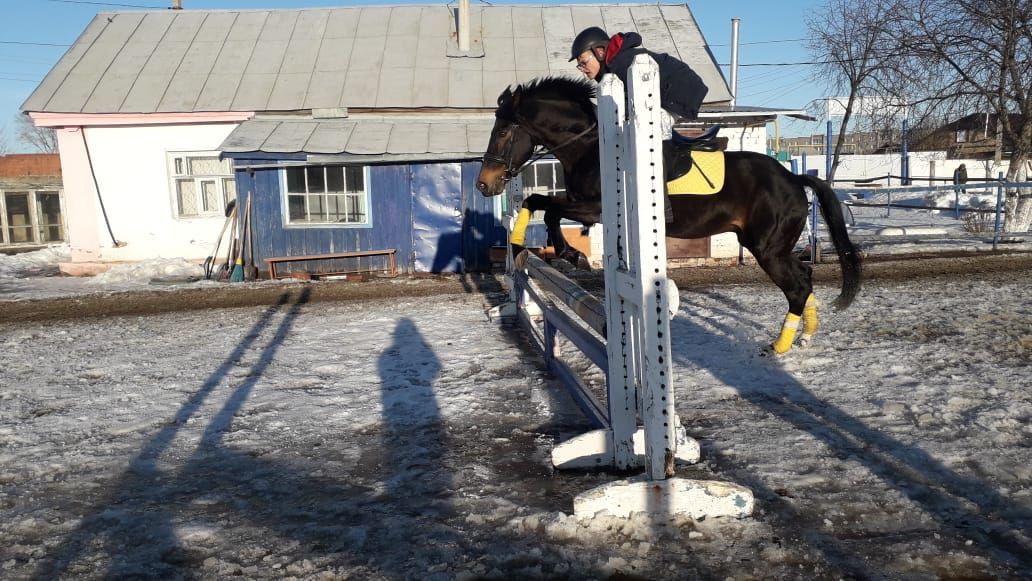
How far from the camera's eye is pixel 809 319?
246 inches

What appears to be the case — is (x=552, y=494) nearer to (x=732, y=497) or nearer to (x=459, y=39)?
(x=732, y=497)

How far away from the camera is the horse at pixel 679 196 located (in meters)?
5.12

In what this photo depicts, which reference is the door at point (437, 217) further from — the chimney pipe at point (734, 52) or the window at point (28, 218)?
the window at point (28, 218)

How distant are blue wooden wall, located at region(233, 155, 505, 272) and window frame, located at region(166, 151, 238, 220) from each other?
152 centimetres

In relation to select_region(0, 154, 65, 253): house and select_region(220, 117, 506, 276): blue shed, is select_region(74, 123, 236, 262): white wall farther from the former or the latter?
select_region(0, 154, 65, 253): house

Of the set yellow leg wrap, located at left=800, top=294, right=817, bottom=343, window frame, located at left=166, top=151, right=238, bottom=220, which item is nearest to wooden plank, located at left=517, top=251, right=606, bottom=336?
yellow leg wrap, located at left=800, top=294, right=817, bottom=343

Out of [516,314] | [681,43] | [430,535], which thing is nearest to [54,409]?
[430,535]

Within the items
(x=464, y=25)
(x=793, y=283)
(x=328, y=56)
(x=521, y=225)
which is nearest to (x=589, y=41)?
(x=521, y=225)

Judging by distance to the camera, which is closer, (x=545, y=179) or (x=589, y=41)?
(x=589, y=41)

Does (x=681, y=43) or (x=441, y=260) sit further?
(x=681, y=43)

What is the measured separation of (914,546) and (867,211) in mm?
26575

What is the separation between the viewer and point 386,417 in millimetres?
4836

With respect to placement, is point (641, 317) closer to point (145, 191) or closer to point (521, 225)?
point (521, 225)

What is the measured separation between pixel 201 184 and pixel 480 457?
13.2 meters
